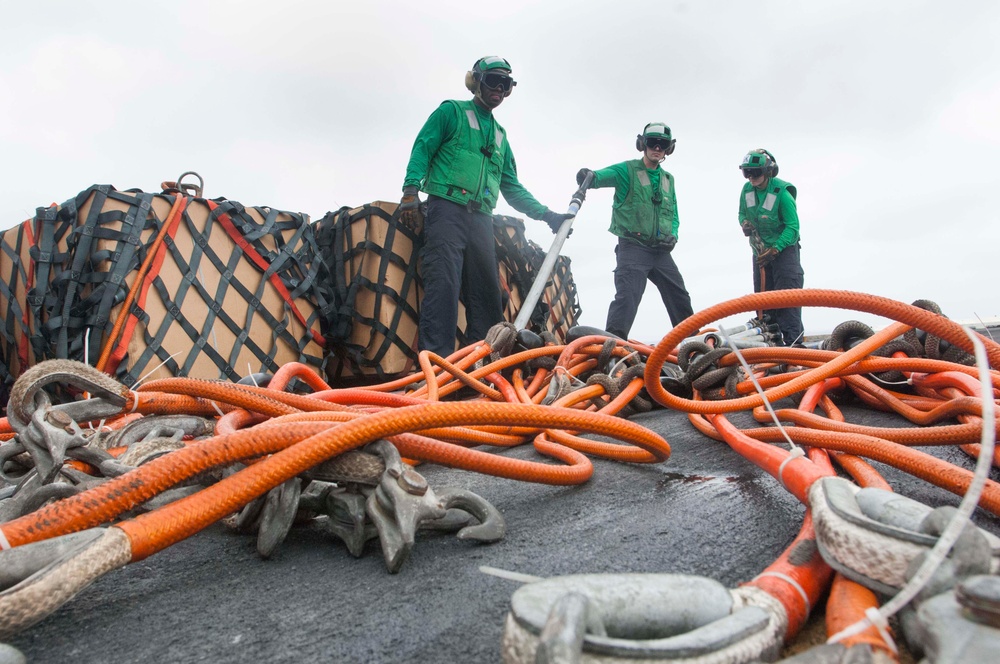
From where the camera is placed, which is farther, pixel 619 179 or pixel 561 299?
pixel 561 299

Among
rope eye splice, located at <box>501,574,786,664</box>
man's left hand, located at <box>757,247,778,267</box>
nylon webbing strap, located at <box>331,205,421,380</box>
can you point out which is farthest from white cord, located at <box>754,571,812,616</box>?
man's left hand, located at <box>757,247,778,267</box>

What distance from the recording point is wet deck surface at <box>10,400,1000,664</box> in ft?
1.85

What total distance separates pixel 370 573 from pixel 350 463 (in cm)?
13

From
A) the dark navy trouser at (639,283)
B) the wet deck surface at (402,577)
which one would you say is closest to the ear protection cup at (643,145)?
the dark navy trouser at (639,283)

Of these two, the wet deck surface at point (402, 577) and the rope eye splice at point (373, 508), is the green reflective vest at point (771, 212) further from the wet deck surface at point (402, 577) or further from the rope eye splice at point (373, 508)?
the rope eye splice at point (373, 508)

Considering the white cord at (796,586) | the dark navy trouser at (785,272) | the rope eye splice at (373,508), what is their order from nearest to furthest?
the white cord at (796,586) < the rope eye splice at (373,508) < the dark navy trouser at (785,272)

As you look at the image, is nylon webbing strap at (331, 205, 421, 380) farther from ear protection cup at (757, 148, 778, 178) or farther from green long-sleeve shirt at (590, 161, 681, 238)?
ear protection cup at (757, 148, 778, 178)

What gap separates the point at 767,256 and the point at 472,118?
9.71 feet

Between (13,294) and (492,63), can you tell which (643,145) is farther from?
(13,294)

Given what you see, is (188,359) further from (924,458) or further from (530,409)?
(924,458)

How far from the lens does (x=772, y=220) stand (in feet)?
16.1

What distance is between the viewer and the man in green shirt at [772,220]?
4855mm

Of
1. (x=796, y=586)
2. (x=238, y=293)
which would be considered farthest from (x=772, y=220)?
(x=796, y=586)

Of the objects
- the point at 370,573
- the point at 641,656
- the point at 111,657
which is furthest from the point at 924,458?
the point at 111,657
